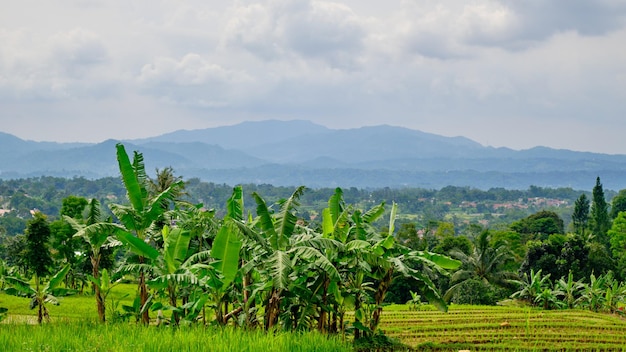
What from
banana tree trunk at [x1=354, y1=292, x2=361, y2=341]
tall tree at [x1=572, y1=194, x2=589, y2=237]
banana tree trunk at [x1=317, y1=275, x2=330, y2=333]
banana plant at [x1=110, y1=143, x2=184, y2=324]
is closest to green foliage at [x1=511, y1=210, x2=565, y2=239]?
tall tree at [x1=572, y1=194, x2=589, y2=237]

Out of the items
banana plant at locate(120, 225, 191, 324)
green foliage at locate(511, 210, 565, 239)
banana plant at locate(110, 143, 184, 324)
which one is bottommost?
green foliage at locate(511, 210, 565, 239)

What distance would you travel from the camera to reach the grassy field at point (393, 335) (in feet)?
25.8

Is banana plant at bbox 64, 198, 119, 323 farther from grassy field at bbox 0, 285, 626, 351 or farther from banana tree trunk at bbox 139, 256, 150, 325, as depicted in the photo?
banana tree trunk at bbox 139, 256, 150, 325

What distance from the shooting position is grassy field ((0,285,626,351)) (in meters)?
7.87

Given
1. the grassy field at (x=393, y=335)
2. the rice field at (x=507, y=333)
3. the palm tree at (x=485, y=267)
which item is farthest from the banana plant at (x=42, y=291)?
the palm tree at (x=485, y=267)

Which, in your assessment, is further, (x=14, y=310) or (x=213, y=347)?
(x=14, y=310)

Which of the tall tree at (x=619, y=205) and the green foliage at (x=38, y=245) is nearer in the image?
the green foliage at (x=38, y=245)

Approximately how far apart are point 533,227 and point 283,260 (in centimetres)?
5047

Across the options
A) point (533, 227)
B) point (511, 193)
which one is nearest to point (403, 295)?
point (533, 227)

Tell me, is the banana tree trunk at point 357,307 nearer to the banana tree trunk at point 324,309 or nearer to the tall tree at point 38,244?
the banana tree trunk at point 324,309

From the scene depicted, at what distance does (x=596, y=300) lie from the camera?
2039 cm

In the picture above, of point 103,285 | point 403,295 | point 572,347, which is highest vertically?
point 103,285

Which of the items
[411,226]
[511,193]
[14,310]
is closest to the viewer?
[14,310]

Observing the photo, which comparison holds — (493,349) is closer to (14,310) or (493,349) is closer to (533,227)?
(14,310)
